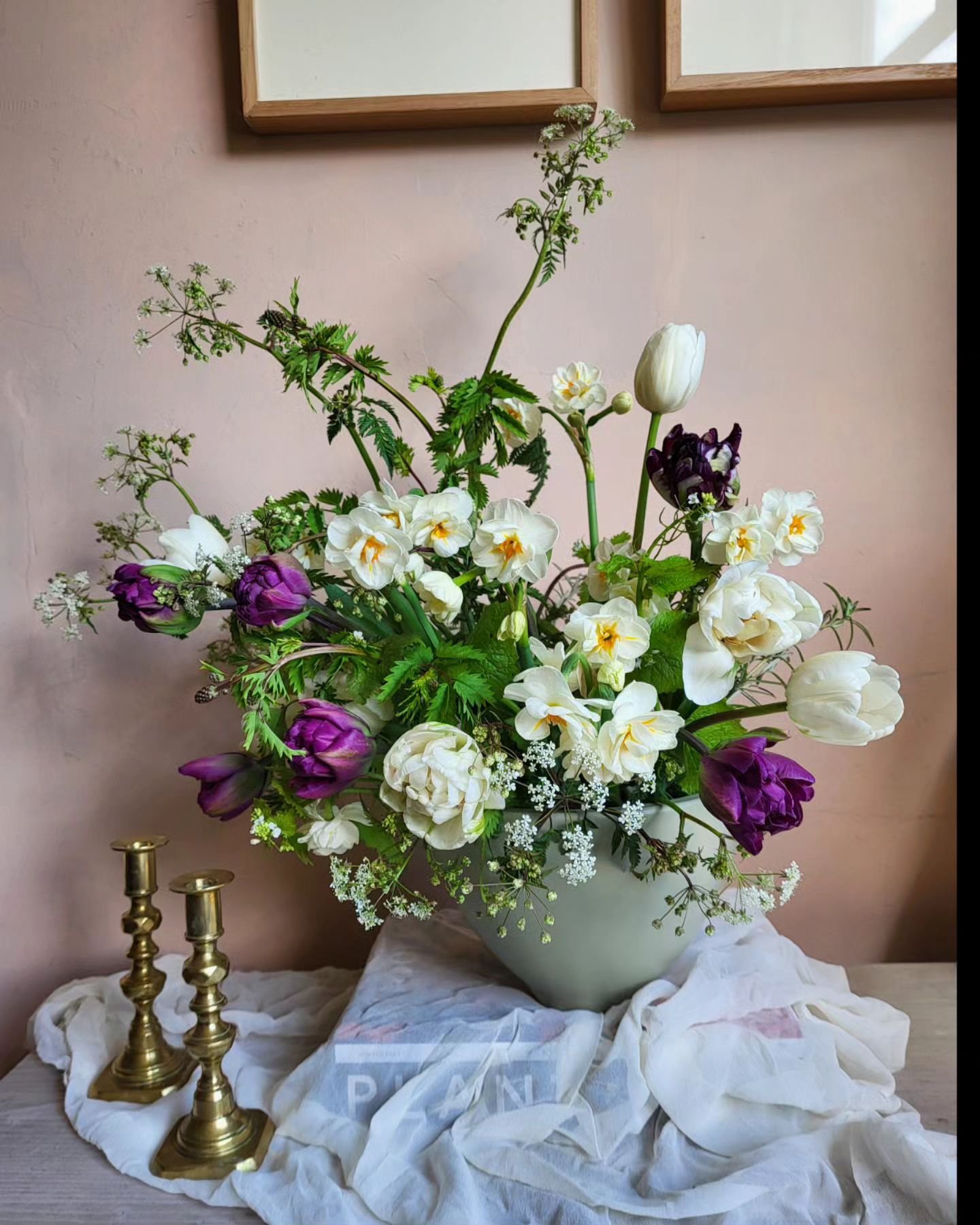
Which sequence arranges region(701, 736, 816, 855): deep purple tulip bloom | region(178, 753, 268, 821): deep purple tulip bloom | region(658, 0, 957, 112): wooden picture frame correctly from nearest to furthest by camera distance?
region(701, 736, 816, 855): deep purple tulip bloom → region(178, 753, 268, 821): deep purple tulip bloom → region(658, 0, 957, 112): wooden picture frame

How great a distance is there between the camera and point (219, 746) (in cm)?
86

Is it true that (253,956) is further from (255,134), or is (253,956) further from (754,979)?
(255,134)

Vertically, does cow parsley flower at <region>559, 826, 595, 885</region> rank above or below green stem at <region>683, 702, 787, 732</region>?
below

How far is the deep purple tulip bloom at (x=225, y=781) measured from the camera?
58cm

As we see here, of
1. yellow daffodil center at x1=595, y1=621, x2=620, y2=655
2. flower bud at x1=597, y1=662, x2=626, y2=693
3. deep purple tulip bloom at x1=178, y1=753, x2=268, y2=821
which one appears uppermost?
yellow daffodil center at x1=595, y1=621, x2=620, y2=655

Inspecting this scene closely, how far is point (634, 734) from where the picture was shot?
491 millimetres

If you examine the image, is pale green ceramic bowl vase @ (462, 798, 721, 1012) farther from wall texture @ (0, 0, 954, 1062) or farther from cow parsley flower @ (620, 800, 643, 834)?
wall texture @ (0, 0, 954, 1062)

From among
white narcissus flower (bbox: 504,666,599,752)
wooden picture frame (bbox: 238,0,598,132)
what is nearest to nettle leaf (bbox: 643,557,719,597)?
white narcissus flower (bbox: 504,666,599,752)

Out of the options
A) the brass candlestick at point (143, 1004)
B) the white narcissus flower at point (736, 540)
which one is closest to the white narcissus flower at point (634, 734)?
the white narcissus flower at point (736, 540)

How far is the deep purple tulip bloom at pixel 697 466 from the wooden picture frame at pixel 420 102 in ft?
1.41

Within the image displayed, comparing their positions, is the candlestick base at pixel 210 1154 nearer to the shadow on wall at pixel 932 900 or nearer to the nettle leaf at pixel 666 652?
the nettle leaf at pixel 666 652

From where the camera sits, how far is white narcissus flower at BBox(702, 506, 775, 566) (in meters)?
0.53

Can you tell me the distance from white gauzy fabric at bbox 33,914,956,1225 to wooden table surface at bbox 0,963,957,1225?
1 cm

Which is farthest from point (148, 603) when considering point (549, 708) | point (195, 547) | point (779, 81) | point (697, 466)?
point (779, 81)
